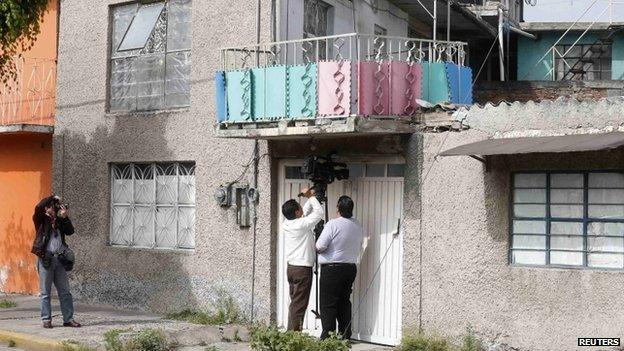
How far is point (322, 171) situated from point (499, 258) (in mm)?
2364

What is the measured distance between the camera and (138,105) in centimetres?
1360

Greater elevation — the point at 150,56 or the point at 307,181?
the point at 150,56

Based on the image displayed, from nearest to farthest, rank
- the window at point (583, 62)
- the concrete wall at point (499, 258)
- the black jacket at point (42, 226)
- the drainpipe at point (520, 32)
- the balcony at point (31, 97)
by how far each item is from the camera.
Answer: the concrete wall at point (499, 258) < the black jacket at point (42, 226) < the balcony at point (31, 97) < the drainpipe at point (520, 32) < the window at point (583, 62)

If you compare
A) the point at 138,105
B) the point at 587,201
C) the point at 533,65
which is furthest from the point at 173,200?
the point at 533,65

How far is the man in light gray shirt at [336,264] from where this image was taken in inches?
409

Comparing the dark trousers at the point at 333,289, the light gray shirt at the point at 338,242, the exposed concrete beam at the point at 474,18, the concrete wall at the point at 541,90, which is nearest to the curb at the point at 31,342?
the dark trousers at the point at 333,289

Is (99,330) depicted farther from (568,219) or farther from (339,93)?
(568,219)

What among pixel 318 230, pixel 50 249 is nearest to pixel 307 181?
pixel 318 230

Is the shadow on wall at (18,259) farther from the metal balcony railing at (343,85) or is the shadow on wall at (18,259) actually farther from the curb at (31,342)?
the metal balcony railing at (343,85)

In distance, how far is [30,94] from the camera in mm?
15438

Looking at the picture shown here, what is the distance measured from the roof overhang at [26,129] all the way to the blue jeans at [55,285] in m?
3.55

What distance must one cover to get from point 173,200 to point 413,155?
4.05m

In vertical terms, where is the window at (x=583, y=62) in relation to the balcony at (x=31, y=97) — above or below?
above

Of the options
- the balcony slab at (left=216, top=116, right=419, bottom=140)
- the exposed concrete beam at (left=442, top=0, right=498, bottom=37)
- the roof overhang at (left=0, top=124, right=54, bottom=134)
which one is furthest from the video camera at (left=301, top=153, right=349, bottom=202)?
the roof overhang at (left=0, top=124, right=54, bottom=134)
